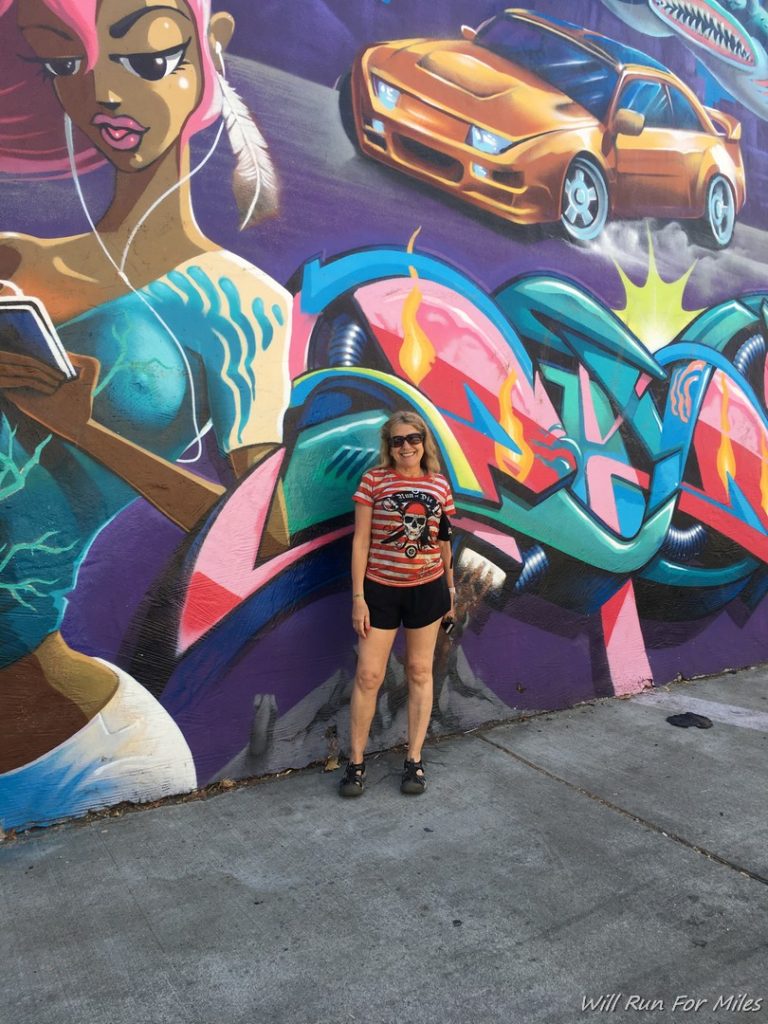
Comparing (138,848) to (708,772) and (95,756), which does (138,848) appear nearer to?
(95,756)

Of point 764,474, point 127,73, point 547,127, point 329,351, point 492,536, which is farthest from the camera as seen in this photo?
point 764,474

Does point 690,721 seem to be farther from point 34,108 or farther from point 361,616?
point 34,108

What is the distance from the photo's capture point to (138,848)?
2.95 meters

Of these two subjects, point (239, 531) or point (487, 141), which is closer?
point (239, 531)

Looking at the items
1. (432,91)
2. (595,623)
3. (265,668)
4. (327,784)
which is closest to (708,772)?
(595,623)

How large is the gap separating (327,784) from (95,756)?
98 centimetres

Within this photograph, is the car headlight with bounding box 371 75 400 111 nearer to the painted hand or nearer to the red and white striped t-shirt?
the red and white striped t-shirt

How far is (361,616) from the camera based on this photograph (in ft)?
11.0

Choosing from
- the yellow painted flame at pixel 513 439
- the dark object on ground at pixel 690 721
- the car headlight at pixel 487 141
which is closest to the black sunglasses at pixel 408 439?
the yellow painted flame at pixel 513 439

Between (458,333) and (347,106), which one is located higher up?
(347,106)

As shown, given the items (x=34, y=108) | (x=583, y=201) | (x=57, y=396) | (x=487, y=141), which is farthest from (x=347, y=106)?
(x=57, y=396)

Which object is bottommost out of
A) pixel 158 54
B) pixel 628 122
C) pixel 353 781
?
pixel 353 781

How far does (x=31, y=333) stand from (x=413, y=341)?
1697mm

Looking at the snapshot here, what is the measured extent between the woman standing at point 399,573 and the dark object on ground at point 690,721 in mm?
1620
